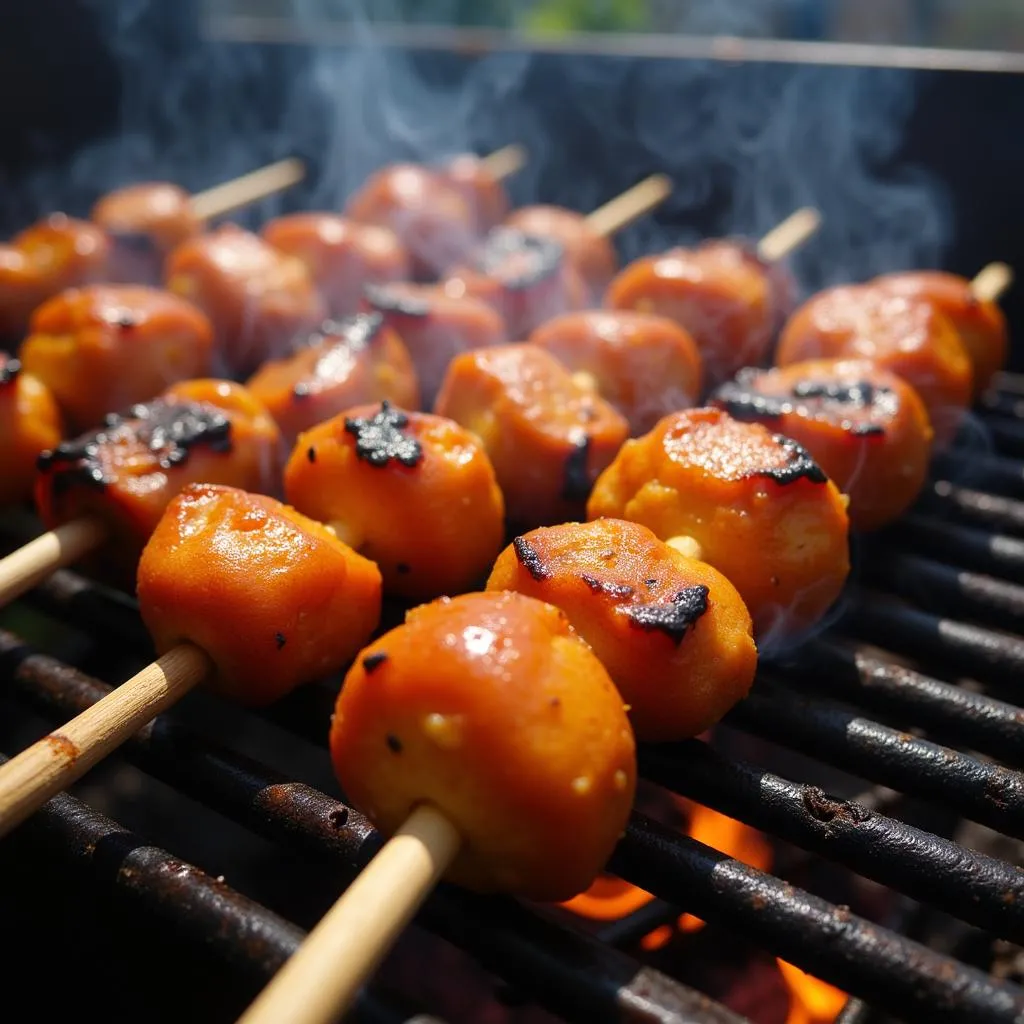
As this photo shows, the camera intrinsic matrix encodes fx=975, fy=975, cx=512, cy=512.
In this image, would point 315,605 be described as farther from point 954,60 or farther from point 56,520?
point 954,60

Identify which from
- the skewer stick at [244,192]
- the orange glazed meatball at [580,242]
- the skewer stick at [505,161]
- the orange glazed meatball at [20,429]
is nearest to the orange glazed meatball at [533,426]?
the orange glazed meatball at [20,429]

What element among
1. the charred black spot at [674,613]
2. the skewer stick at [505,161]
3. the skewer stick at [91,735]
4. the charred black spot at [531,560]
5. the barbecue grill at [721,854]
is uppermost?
the skewer stick at [505,161]

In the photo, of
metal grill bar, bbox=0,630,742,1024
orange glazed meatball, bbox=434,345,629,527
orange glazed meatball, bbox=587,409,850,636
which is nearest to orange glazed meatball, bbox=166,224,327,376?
orange glazed meatball, bbox=434,345,629,527

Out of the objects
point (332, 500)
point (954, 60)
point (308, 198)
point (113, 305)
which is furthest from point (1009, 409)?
point (308, 198)

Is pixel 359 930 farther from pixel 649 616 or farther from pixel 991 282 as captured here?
pixel 991 282

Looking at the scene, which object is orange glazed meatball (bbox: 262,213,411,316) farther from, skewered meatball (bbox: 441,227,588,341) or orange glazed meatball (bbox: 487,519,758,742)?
orange glazed meatball (bbox: 487,519,758,742)

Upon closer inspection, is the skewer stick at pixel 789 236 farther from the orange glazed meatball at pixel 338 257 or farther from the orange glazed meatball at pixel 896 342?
the orange glazed meatball at pixel 338 257
